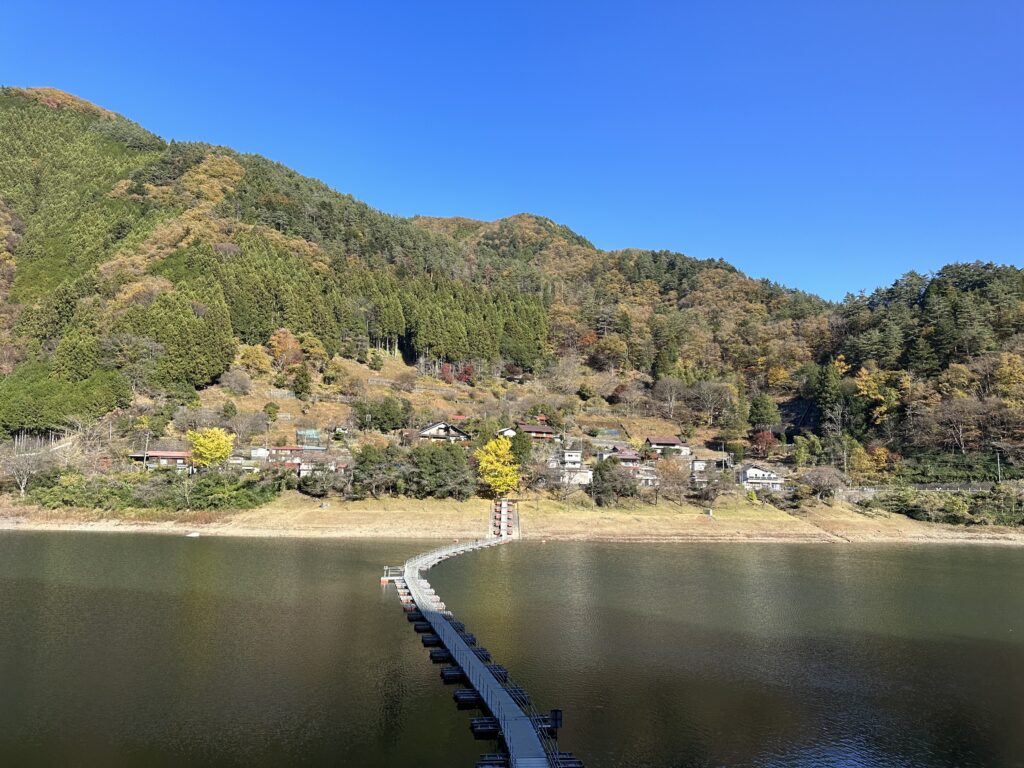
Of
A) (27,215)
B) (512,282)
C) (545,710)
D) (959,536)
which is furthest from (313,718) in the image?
(27,215)

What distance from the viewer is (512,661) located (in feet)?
62.0

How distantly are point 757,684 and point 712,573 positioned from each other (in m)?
14.9

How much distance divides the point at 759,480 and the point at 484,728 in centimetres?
4327

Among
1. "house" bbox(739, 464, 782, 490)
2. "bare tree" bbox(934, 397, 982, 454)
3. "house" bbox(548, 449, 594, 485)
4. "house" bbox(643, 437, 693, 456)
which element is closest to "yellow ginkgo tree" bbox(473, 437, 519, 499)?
"house" bbox(548, 449, 594, 485)

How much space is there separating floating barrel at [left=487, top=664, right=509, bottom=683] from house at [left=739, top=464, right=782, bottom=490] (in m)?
38.3

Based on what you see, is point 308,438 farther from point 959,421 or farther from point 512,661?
point 959,421

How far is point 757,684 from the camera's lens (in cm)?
1761

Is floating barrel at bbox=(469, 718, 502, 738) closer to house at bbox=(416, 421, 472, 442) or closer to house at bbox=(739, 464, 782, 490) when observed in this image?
house at bbox=(739, 464, 782, 490)

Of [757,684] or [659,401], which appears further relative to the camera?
[659,401]

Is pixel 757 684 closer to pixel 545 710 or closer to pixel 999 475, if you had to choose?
pixel 545 710

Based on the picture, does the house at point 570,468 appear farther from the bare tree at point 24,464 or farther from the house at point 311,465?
the bare tree at point 24,464

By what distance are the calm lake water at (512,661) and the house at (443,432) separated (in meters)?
24.1

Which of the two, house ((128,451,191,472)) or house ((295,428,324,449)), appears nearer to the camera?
house ((128,451,191,472))

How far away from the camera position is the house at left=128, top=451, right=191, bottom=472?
1813 inches
